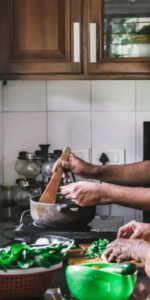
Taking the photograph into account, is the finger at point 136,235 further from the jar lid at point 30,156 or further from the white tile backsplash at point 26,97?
the white tile backsplash at point 26,97

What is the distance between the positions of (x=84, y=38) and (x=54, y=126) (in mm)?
597

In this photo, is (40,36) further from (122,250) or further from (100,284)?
(100,284)

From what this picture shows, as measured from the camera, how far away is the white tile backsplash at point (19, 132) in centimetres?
268

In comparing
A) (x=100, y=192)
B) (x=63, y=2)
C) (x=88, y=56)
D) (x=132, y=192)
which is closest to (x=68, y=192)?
(x=100, y=192)

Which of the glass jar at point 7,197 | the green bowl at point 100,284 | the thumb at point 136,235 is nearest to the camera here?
the green bowl at point 100,284

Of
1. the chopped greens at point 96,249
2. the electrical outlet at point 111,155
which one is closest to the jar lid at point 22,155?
the electrical outlet at point 111,155

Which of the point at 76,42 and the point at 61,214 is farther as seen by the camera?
the point at 76,42

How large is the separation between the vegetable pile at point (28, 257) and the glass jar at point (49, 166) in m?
1.26

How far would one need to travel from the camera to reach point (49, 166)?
95.9 inches

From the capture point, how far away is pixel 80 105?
2689 millimetres

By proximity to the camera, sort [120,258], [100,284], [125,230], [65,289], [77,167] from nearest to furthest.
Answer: [100,284] → [65,289] → [120,258] → [125,230] → [77,167]

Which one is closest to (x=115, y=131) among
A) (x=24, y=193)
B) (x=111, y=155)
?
(x=111, y=155)

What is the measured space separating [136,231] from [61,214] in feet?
1.09

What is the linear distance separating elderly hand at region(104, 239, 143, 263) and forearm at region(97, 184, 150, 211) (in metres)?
0.36
